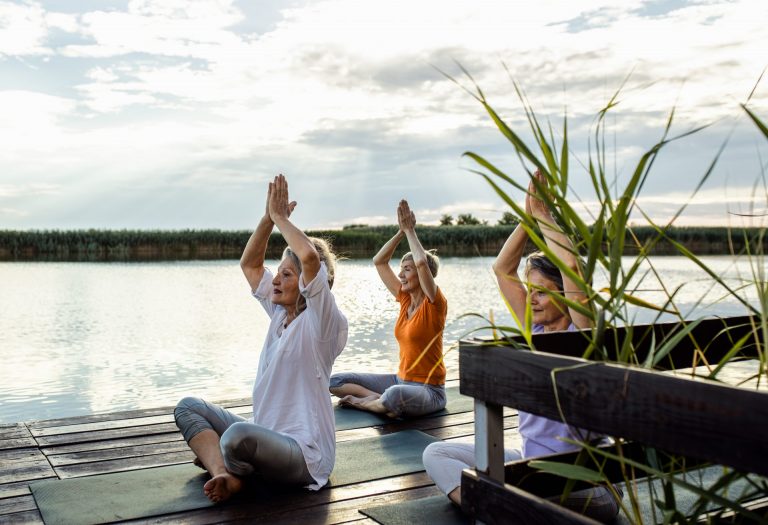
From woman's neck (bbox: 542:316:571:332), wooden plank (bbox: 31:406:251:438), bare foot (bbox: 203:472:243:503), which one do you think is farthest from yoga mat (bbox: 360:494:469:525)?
wooden plank (bbox: 31:406:251:438)

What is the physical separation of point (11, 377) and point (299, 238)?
546cm

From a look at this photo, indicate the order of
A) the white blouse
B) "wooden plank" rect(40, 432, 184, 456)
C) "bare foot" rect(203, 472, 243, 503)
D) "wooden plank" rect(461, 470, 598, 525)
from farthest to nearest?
"wooden plank" rect(40, 432, 184, 456), the white blouse, "bare foot" rect(203, 472, 243, 503), "wooden plank" rect(461, 470, 598, 525)

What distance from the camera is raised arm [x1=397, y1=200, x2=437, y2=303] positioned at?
436cm

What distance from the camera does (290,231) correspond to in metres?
3.23

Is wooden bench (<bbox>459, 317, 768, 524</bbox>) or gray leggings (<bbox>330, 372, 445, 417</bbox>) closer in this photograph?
wooden bench (<bbox>459, 317, 768, 524</bbox>)

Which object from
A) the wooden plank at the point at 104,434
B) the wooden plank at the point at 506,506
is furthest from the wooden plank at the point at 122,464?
the wooden plank at the point at 506,506

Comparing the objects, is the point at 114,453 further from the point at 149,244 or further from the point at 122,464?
the point at 149,244

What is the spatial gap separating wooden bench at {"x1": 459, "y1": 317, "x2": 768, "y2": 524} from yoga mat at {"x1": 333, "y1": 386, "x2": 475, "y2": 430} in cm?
257

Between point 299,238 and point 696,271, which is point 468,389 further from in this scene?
point 696,271

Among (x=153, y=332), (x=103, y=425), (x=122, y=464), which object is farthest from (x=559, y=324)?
(x=153, y=332)

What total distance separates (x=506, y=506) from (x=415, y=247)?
9.31ft

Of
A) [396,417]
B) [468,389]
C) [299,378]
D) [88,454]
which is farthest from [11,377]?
[468,389]

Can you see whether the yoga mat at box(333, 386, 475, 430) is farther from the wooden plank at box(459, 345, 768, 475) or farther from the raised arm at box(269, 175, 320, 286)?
the wooden plank at box(459, 345, 768, 475)

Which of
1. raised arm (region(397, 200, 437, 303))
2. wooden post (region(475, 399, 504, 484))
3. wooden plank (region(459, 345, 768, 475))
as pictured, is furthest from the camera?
raised arm (region(397, 200, 437, 303))
